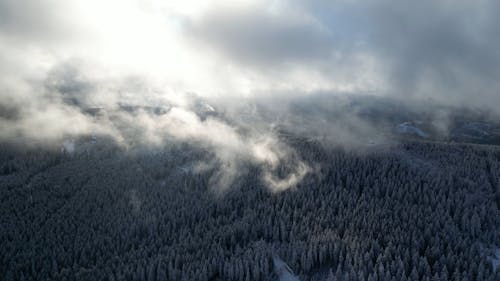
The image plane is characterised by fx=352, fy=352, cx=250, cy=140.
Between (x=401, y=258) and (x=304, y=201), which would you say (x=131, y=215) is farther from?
(x=401, y=258)

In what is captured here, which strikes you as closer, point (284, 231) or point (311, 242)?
point (311, 242)

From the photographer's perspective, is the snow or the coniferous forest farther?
the snow

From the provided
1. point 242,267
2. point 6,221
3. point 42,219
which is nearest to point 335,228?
point 242,267

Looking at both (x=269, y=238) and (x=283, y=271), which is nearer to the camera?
(x=283, y=271)

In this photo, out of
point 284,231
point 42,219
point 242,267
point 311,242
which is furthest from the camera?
point 42,219

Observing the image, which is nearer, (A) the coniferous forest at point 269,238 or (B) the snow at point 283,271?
(A) the coniferous forest at point 269,238

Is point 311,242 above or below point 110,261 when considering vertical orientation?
above

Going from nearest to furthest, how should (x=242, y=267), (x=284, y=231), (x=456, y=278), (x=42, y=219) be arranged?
(x=456, y=278) < (x=242, y=267) < (x=284, y=231) < (x=42, y=219)

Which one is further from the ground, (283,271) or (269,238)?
(269,238)
